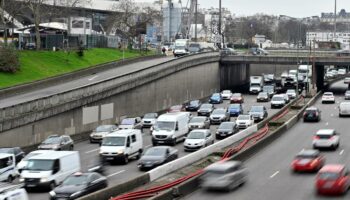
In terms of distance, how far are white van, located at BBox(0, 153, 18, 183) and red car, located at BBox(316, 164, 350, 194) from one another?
15329mm

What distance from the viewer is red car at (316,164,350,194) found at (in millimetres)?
29094

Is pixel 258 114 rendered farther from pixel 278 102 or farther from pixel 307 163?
pixel 307 163

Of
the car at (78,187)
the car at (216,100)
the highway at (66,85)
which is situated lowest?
the car at (216,100)

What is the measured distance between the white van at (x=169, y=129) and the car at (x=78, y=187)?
17483 mm

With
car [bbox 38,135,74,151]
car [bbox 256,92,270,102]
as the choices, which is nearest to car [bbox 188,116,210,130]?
car [bbox 38,135,74,151]

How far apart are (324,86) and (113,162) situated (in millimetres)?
76899

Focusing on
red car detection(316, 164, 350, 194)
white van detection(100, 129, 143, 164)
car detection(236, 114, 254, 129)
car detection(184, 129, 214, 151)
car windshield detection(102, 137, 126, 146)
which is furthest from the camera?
car detection(236, 114, 254, 129)

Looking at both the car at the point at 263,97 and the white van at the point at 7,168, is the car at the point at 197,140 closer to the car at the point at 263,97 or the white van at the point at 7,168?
the white van at the point at 7,168

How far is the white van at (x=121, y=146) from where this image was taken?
126ft

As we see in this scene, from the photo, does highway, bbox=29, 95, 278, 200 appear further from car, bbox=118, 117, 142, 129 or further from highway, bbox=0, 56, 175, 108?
highway, bbox=0, 56, 175, 108

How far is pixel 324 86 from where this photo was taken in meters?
110

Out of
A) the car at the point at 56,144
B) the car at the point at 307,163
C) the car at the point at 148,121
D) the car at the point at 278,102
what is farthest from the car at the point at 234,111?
the car at the point at 307,163

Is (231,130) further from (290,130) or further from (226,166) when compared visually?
(226,166)

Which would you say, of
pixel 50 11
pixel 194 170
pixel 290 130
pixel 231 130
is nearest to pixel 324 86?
pixel 50 11
